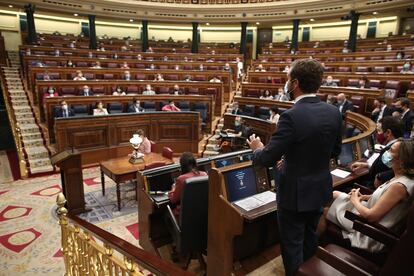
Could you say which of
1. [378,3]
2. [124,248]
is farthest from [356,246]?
[378,3]

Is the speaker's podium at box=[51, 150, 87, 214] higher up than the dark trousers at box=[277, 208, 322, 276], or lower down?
lower down

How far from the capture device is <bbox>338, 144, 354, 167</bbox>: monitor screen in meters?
3.03

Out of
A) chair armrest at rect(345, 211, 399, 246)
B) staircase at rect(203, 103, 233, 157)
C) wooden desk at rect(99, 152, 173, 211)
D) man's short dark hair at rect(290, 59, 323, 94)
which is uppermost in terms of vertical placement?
man's short dark hair at rect(290, 59, 323, 94)

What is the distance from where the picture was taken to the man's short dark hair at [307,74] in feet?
4.56

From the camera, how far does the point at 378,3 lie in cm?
1004

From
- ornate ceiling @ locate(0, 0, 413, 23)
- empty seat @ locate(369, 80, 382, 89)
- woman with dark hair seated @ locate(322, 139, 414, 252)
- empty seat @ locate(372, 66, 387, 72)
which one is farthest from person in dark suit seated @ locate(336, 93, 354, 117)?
ornate ceiling @ locate(0, 0, 413, 23)

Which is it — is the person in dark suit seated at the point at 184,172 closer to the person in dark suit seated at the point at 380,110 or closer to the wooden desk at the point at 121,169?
the wooden desk at the point at 121,169

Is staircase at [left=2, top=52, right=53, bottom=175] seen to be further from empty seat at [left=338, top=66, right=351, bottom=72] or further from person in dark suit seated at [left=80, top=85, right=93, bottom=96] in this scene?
empty seat at [left=338, top=66, right=351, bottom=72]

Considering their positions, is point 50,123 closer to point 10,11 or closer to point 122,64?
point 122,64

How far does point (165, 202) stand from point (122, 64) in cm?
845

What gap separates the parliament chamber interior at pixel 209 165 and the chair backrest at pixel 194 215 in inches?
0.5

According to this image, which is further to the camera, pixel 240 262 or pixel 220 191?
pixel 240 262

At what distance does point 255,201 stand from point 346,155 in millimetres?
1631

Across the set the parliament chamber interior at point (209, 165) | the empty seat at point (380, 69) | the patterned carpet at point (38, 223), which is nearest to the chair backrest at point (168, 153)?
the parliament chamber interior at point (209, 165)
